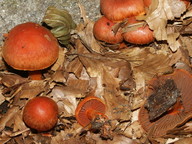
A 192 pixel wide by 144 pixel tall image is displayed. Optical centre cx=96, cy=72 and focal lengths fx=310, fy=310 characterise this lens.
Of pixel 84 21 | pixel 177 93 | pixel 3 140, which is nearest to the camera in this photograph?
pixel 177 93

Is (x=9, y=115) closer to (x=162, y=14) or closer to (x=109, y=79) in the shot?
(x=109, y=79)

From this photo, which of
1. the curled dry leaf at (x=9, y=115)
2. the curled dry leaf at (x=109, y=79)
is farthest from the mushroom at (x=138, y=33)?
the curled dry leaf at (x=9, y=115)

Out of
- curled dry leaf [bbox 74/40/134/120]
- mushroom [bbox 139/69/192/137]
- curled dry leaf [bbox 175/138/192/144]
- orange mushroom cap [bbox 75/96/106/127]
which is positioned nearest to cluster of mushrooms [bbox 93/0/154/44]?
curled dry leaf [bbox 74/40/134/120]

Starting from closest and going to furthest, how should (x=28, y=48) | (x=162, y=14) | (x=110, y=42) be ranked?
1. (x=28, y=48)
2. (x=162, y=14)
3. (x=110, y=42)

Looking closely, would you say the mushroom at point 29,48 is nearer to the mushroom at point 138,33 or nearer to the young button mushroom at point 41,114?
the young button mushroom at point 41,114

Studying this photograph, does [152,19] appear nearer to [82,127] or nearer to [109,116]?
[109,116]

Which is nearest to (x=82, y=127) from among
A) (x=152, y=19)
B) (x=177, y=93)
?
(x=177, y=93)

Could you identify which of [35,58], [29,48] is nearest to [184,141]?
[35,58]

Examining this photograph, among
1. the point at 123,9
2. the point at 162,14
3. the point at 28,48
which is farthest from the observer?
the point at 162,14
